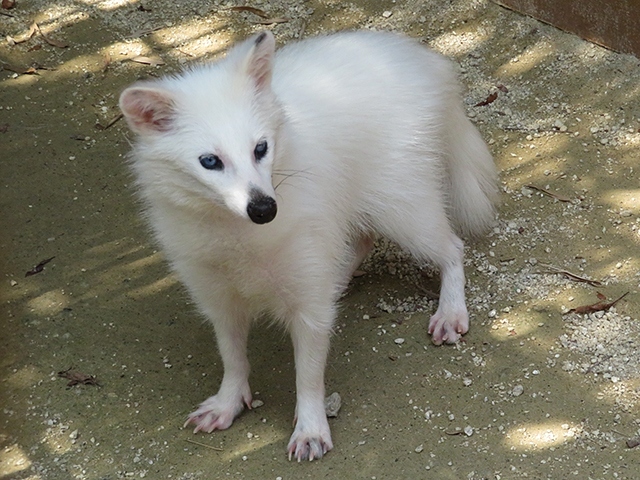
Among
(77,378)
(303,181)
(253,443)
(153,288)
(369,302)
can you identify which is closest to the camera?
(303,181)

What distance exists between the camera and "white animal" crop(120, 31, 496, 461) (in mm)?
3186

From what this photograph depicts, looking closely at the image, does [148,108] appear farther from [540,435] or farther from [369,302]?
[540,435]

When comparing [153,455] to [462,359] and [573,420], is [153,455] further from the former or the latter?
[573,420]

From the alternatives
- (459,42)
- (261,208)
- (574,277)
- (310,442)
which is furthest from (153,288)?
(459,42)

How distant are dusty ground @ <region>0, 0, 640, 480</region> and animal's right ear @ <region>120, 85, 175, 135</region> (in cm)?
135

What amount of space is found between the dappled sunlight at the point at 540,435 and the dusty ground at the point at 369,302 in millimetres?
11

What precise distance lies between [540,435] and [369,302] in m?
1.17

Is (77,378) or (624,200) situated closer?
(77,378)

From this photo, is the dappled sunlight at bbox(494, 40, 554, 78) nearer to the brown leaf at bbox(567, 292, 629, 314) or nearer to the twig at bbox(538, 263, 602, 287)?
the twig at bbox(538, 263, 602, 287)

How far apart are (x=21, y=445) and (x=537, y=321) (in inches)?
89.8

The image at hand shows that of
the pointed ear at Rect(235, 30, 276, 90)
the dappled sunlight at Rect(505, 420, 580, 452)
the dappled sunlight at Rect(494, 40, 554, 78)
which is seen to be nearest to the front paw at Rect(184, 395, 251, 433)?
the dappled sunlight at Rect(505, 420, 580, 452)

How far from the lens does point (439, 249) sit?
4.33m

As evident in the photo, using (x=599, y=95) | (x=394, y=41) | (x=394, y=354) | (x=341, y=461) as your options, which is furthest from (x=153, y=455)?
(x=599, y=95)

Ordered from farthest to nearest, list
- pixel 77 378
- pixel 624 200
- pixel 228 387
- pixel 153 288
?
pixel 624 200, pixel 153 288, pixel 77 378, pixel 228 387
